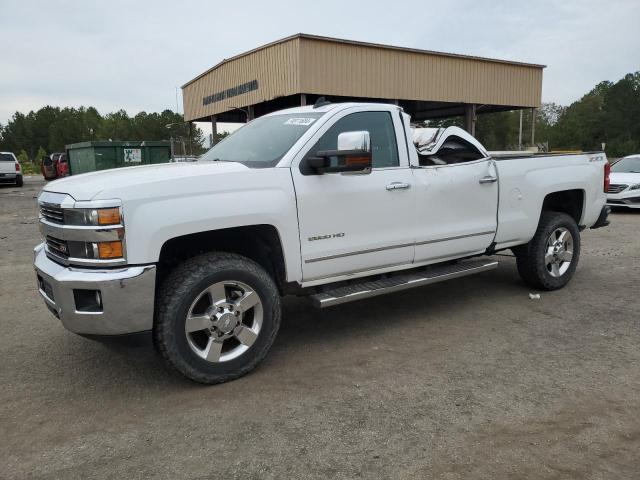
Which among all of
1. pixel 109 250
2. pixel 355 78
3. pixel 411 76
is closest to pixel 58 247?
pixel 109 250

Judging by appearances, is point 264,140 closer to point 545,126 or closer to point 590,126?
point 590,126

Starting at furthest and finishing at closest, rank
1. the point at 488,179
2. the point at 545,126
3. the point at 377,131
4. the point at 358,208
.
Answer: the point at 545,126 < the point at 488,179 < the point at 377,131 < the point at 358,208

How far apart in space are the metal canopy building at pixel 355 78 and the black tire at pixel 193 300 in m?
16.6

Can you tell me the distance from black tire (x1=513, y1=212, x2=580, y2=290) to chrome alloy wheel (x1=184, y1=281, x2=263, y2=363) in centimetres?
333

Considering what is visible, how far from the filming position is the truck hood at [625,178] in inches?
502

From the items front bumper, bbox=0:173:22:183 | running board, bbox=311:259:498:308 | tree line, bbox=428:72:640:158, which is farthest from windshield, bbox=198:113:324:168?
tree line, bbox=428:72:640:158

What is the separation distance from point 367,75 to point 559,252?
54.5 ft

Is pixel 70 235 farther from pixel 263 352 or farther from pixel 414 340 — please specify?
pixel 414 340

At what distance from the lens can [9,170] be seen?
25.1 metres

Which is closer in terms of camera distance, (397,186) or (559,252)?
(397,186)

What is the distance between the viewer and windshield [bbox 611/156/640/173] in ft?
44.9

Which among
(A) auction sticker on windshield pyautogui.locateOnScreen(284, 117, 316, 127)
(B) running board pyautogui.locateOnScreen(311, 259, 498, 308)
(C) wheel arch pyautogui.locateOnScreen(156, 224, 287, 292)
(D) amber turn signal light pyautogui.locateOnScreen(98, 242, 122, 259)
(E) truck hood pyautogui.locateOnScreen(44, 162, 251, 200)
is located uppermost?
(A) auction sticker on windshield pyautogui.locateOnScreen(284, 117, 316, 127)

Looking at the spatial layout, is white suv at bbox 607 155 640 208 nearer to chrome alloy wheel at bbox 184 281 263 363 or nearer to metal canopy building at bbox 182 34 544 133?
metal canopy building at bbox 182 34 544 133

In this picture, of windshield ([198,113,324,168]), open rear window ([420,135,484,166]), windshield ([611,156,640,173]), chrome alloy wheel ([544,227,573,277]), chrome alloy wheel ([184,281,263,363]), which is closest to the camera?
chrome alloy wheel ([184,281,263,363])
